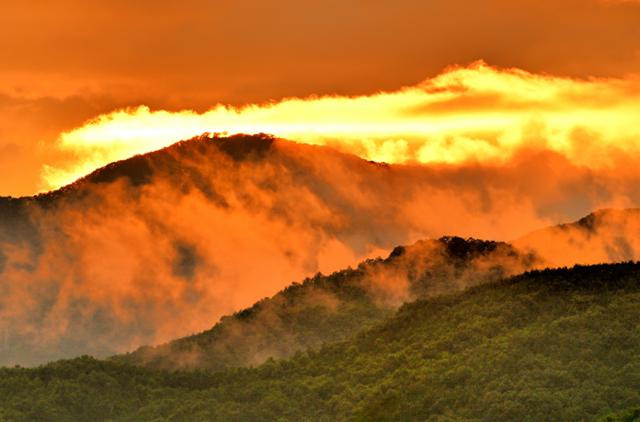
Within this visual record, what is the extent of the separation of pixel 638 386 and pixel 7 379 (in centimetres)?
9264

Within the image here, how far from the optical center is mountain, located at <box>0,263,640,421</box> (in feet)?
502

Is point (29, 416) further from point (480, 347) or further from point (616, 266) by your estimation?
point (616, 266)

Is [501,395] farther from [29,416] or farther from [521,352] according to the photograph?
[29,416]

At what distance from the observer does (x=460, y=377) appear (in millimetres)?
163750

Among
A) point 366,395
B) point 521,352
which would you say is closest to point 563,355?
point 521,352

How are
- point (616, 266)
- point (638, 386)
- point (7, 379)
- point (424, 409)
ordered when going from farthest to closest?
point (7, 379) → point (616, 266) → point (424, 409) → point (638, 386)

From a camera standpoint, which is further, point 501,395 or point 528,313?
point 528,313

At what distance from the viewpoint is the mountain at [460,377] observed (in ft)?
502

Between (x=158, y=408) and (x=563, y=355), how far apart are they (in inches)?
2289

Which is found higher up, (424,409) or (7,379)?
(7,379)

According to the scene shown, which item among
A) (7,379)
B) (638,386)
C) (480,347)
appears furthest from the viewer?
(7,379)

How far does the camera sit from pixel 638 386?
147375 mm

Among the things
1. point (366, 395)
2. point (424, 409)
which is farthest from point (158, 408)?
point (424, 409)

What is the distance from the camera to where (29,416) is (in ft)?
604
